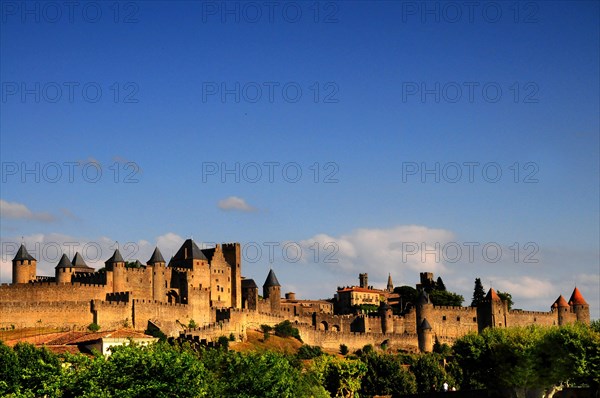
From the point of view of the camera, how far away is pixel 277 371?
6869cm

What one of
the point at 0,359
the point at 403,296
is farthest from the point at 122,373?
the point at 403,296

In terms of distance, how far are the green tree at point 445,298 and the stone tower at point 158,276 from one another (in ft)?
153

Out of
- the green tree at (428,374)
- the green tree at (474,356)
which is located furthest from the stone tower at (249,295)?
the green tree at (474,356)

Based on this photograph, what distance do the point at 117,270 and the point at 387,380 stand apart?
30.7m

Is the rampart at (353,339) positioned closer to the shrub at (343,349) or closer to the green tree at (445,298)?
the shrub at (343,349)

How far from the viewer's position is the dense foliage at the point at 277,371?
61.4 m

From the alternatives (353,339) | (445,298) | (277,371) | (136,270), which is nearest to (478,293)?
(445,298)

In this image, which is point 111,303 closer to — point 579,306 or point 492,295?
point 492,295

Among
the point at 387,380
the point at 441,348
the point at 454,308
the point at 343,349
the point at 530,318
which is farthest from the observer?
the point at 530,318

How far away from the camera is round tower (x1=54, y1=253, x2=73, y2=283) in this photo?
108 metres

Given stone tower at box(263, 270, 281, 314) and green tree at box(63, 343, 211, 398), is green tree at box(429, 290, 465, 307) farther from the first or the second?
green tree at box(63, 343, 211, 398)

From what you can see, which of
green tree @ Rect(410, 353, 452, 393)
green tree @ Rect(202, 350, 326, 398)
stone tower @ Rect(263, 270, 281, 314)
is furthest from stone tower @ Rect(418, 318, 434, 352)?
green tree @ Rect(202, 350, 326, 398)

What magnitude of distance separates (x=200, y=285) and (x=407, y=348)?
26055 millimetres

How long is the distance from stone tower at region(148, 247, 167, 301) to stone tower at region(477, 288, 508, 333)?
43.2m
